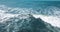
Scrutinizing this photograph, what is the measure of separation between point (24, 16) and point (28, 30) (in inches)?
114

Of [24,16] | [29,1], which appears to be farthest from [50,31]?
[29,1]

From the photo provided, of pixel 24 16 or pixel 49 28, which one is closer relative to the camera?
pixel 49 28

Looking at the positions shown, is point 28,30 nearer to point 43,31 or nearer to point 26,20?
point 43,31

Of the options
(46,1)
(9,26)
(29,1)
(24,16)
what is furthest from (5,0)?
(9,26)

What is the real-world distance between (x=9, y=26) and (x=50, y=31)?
9.96 ft

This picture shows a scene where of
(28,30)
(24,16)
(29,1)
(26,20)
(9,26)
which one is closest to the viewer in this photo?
(28,30)

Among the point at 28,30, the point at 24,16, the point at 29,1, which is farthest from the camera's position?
the point at 29,1

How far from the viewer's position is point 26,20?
13.5 meters

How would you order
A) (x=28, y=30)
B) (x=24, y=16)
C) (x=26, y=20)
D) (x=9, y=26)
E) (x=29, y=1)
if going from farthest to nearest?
(x=29, y=1), (x=24, y=16), (x=26, y=20), (x=9, y=26), (x=28, y=30)

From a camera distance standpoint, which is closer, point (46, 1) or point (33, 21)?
point (33, 21)

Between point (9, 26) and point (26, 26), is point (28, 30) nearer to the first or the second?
point (26, 26)

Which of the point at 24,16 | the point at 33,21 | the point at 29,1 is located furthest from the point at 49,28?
the point at 29,1

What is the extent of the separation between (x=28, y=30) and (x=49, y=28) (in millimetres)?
1659

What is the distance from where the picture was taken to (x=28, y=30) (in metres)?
11.7
